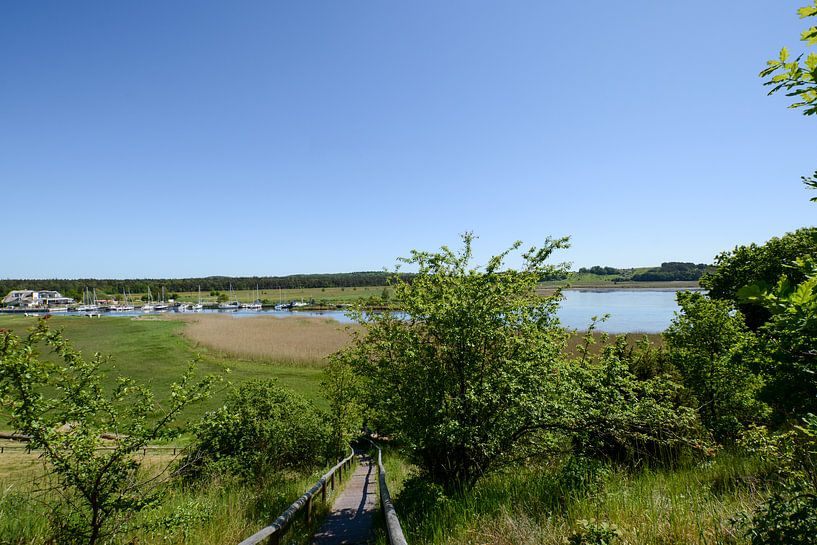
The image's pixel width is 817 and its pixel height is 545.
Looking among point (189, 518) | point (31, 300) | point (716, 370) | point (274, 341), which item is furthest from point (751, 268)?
point (31, 300)

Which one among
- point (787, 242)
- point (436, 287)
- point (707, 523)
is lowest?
point (707, 523)

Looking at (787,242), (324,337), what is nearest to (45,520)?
(787,242)

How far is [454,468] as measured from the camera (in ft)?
21.3

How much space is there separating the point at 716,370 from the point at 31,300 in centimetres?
19975

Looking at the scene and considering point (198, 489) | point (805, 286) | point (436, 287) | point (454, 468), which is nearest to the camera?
point (805, 286)

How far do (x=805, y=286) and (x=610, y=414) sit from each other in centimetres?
460

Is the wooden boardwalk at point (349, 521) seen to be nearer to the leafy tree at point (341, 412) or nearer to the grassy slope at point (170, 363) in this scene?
the leafy tree at point (341, 412)

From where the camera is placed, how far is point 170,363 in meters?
37.2

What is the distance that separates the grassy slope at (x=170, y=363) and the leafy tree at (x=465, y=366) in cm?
1539

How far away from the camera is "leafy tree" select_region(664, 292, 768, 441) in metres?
9.61

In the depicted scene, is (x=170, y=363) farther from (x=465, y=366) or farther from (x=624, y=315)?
(x=624, y=315)

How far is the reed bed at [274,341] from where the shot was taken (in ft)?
126

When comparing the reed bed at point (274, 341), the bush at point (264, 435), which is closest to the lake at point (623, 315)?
the bush at point (264, 435)

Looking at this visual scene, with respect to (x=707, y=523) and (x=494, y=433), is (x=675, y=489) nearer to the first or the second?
(x=707, y=523)
